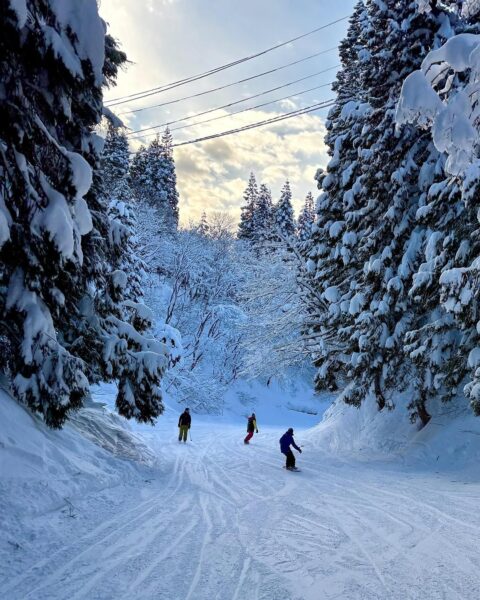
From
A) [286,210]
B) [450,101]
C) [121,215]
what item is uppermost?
[286,210]

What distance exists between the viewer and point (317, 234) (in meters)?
19.5

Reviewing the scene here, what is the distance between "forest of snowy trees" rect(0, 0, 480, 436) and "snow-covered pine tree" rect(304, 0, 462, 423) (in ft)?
0.19

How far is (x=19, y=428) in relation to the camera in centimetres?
759

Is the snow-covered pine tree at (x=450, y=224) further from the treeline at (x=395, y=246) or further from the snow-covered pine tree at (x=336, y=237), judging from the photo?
the snow-covered pine tree at (x=336, y=237)

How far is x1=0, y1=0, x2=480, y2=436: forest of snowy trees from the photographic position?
5.70 metres

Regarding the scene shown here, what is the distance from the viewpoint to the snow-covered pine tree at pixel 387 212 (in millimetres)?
13961

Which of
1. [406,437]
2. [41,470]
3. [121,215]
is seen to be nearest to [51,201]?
[41,470]

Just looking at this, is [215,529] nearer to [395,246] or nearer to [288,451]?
[288,451]

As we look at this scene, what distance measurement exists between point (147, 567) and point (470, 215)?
395 inches

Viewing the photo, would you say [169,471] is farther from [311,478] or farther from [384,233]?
[384,233]

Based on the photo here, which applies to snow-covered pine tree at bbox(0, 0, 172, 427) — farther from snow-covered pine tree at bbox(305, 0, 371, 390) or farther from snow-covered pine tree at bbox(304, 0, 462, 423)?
snow-covered pine tree at bbox(305, 0, 371, 390)

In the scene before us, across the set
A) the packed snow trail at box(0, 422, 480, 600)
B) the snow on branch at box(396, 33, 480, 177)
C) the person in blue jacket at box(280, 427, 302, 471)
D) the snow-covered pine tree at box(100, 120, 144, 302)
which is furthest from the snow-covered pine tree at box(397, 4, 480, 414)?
the snow-covered pine tree at box(100, 120, 144, 302)

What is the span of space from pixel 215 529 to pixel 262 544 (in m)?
0.90

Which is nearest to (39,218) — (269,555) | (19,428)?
(19,428)
